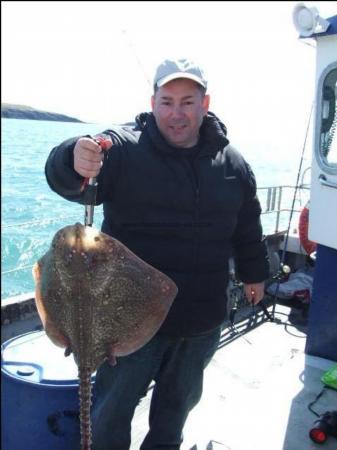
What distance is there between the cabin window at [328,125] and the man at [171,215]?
2048 mm

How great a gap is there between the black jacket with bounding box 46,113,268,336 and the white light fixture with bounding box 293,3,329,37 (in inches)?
83.5

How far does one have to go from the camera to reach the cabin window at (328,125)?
4.46 m

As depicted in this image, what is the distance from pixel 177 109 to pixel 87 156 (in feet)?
2.23

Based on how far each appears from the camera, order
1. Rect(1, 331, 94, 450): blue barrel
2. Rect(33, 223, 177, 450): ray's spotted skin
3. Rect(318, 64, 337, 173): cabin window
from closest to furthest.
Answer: Rect(33, 223, 177, 450): ray's spotted skin, Rect(1, 331, 94, 450): blue barrel, Rect(318, 64, 337, 173): cabin window

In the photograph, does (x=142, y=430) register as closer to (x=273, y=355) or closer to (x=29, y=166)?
(x=273, y=355)

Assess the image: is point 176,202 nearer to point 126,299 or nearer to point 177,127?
point 177,127

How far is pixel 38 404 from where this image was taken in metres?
2.61

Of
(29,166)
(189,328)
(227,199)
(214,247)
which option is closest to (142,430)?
(189,328)

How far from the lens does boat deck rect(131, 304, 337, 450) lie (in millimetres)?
3521

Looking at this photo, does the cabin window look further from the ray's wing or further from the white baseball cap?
the ray's wing

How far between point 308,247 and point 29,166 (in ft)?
58.4

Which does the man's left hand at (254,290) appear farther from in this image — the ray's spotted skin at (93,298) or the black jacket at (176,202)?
the ray's spotted skin at (93,298)

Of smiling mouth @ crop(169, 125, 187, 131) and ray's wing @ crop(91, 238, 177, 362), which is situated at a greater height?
smiling mouth @ crop(169, 125, 187, 131)

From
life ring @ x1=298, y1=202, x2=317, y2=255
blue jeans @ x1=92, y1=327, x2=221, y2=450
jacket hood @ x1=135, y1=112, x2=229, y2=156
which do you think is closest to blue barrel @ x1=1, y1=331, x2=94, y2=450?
blue jeans @ x1=92, y1=327, x2=221, y2=450
